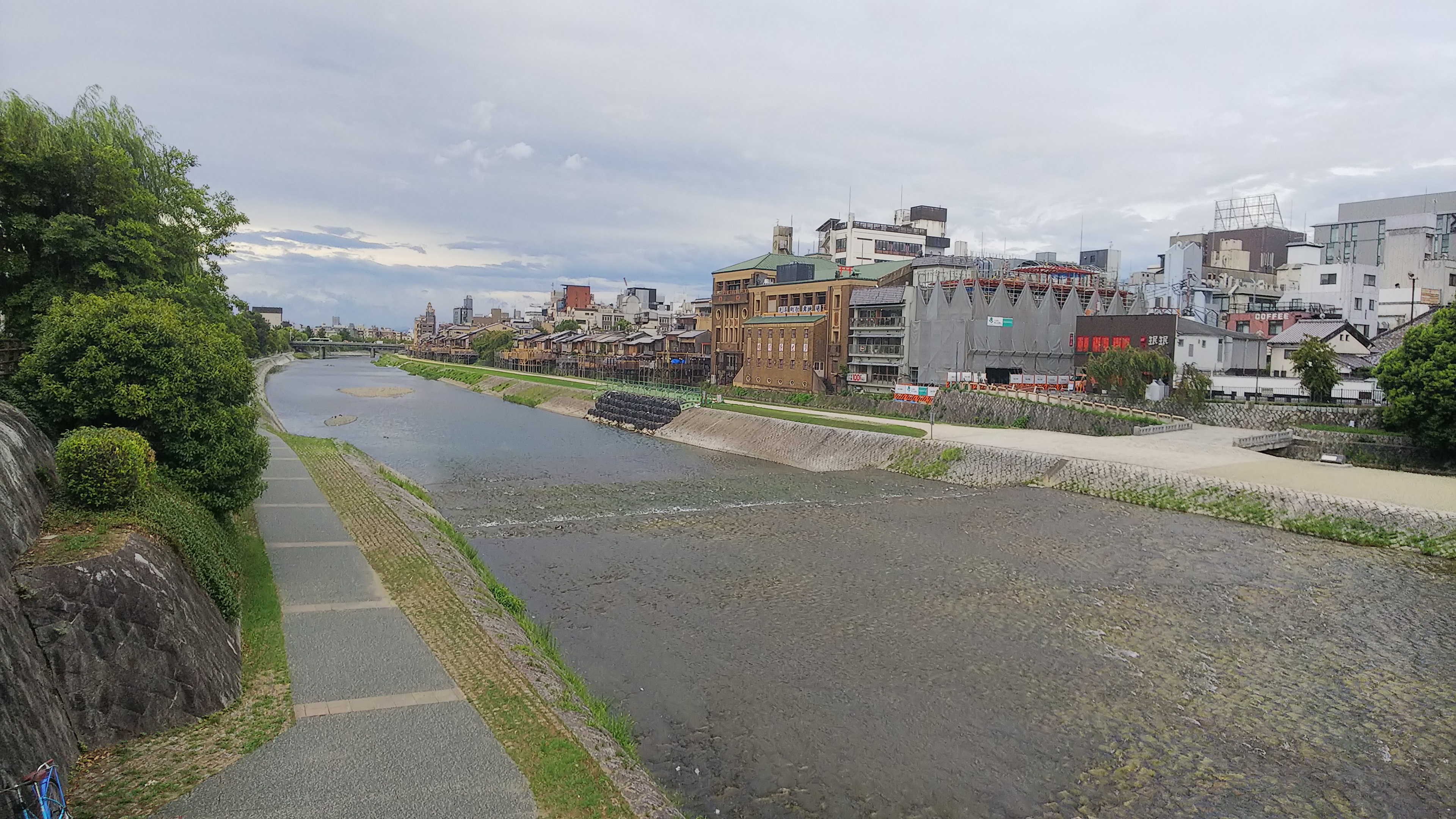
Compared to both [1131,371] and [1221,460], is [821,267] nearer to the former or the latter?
[1131,371]

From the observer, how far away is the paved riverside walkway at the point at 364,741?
8117mm

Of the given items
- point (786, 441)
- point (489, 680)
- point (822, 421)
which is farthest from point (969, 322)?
point (489, 680)

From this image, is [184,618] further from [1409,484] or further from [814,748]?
[1409,484]

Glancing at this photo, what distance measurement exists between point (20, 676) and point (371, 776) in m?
3.57

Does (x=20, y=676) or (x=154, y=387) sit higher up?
(x=154, y=387)

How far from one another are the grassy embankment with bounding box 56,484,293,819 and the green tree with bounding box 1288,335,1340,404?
46891 millimetres

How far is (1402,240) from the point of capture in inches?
2653

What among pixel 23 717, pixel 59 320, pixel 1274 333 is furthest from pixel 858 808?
pixel 1274 333

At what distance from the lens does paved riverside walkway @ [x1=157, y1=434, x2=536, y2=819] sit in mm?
8117

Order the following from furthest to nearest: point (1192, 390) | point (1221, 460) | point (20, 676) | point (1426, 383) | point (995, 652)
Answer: point (1192, 390), point (1221, 460), point (1426, 383), point (995, 652), point (20, 676)

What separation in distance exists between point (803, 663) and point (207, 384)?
13.6m

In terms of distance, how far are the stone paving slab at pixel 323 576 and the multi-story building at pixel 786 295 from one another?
48485 mm

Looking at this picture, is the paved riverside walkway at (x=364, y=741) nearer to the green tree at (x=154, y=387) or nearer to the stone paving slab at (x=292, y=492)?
the green tree at (x=154, y=387)

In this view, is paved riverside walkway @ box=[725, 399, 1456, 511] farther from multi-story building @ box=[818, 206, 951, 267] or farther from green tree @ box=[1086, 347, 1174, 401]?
multi-story building @ box=[818, 206, 951, 267]
